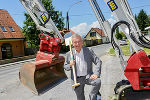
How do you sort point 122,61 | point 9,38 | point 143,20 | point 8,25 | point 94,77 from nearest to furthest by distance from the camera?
point 94,77 → point 122,61 → point 9,38 → point 8,25 → point 143,20

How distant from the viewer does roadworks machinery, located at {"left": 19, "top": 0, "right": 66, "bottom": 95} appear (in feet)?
14.5

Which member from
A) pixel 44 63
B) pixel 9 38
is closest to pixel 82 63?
pixel 44 63

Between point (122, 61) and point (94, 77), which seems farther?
point (122, 61)

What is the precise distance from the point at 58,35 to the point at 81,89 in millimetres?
3339

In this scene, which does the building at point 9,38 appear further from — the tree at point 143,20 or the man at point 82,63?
the tree at point 143,20

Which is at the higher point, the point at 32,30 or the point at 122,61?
the point at 32,30

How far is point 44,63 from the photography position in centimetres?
468

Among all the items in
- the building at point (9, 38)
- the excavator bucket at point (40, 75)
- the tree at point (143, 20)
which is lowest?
the excavator bucket at point (40, 75)

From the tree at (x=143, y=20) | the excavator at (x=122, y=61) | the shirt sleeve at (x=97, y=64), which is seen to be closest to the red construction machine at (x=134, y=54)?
the excavator at (x=122, y=61)

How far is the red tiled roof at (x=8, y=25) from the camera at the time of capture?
59.8ft

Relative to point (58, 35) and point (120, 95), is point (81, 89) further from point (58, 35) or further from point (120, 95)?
point (58, 35)

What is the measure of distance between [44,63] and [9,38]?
1559cm

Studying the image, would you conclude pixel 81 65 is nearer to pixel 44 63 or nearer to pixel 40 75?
pixel 44 63

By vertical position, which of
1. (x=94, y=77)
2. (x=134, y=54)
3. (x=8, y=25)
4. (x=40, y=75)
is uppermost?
(x=8, y=25)
